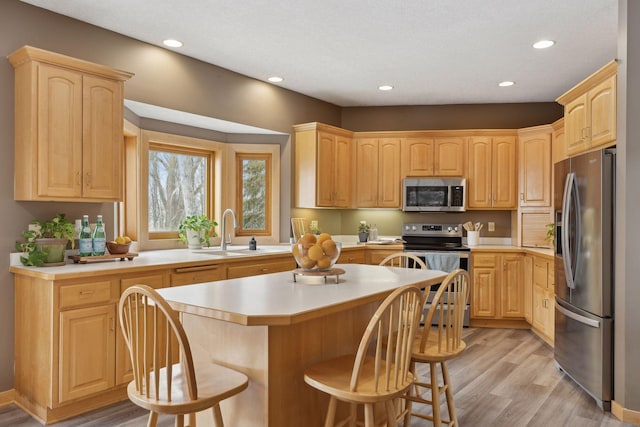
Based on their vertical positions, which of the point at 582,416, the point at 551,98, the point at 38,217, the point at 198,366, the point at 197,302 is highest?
the point at 551,98

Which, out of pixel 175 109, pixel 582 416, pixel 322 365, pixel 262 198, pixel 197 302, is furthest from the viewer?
pixel 262 198

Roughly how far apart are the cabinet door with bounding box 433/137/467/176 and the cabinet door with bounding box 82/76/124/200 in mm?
3740

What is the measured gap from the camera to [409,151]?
18.9ft

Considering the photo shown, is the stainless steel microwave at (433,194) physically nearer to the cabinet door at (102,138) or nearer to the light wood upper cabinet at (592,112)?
the light wood upper cabinet at (592,112)

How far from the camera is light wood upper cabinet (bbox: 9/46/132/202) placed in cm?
290

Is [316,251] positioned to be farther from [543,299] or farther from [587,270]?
[543,299]

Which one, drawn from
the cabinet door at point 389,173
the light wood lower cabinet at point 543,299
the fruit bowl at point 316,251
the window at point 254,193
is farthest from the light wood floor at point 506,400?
the window at point 254,193

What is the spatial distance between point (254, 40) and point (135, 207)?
6.10ft

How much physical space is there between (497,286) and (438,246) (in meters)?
0.81

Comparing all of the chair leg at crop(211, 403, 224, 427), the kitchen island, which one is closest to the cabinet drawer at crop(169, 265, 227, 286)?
the kitchen island

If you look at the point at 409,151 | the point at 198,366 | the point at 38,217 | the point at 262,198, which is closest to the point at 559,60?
the point at 409,151

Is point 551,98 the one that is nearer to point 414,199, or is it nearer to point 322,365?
point 414,199

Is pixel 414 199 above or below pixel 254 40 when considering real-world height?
below

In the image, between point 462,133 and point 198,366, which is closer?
point 198,366
